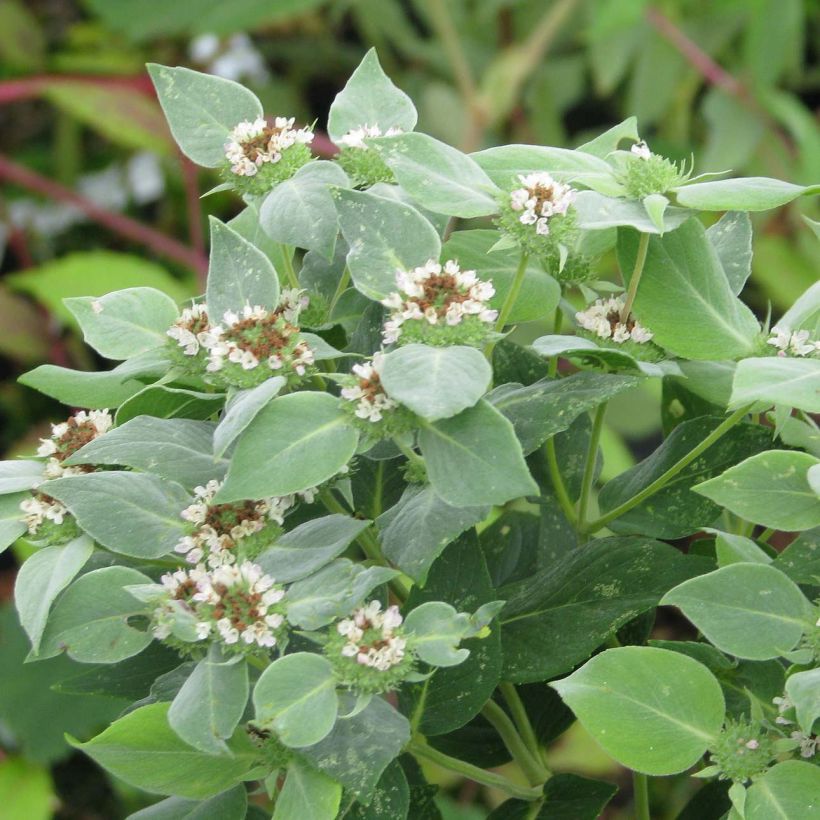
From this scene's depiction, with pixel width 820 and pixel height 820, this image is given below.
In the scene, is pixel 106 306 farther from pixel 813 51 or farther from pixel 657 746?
pixel 813 51

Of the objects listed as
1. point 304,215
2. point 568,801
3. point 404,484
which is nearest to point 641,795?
point 568,801

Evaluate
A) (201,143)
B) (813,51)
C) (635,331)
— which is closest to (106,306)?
(201,143)

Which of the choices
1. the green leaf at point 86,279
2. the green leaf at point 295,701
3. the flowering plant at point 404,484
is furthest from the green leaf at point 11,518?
the green leaf at point 86,279

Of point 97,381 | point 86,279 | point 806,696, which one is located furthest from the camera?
point 86,279

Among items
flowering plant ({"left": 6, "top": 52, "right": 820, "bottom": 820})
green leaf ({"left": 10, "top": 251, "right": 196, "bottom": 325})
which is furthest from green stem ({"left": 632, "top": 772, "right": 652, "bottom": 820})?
green leaf ({"left": 10, "top": 251, "right": 196, "bottom": 325})

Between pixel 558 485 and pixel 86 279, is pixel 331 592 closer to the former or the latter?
pixel 558 485

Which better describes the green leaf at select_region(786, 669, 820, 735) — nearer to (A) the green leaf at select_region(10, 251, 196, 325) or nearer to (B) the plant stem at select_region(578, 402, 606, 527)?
(B) the plant stem at select_region(578, 402, 606, 527)
